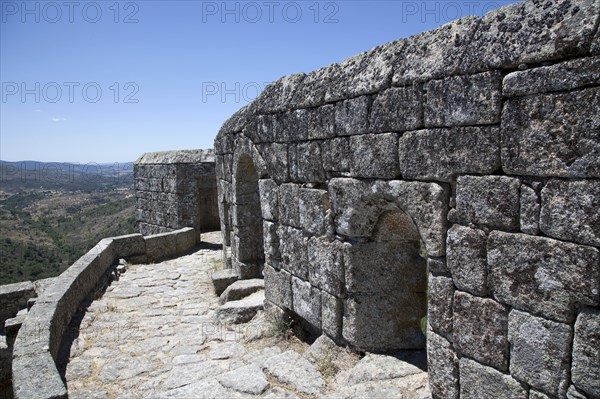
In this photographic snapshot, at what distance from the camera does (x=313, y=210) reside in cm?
487

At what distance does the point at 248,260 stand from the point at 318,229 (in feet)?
11.4

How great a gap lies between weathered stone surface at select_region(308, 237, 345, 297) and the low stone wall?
8.31 ft

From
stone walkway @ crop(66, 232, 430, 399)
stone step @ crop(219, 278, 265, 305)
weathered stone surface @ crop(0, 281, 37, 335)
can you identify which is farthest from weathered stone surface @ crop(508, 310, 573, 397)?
weathered stone surface @ crop(0, 281, 37, 335)

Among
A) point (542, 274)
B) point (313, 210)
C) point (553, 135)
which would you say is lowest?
point (542, 274)

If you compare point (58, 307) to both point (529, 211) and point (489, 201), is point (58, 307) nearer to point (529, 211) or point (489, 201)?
point (489, 201)

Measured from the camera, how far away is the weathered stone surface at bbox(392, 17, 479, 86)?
3061mm

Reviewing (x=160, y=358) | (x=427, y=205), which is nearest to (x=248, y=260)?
(x=160, y=358)

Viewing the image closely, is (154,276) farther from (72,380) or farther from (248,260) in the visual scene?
(72,380)

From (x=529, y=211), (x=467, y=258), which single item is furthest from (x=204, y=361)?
(x=529, y=211)


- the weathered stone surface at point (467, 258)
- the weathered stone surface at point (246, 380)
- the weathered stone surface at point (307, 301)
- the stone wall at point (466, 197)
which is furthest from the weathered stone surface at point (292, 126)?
the weathered stone surface at point (246, 380)

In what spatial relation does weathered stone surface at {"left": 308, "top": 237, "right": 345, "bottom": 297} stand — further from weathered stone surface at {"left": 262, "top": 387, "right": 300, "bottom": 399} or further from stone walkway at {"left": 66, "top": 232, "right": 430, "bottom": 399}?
weathered stone surface at {"left": 262, "top": 387, "right": 300, "bottom": 399}

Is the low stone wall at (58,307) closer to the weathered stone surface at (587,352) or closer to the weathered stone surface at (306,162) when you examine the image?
the weathered stone surface at (306,162)

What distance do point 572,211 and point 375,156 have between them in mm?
1662

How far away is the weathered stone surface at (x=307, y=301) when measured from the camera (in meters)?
4.95
